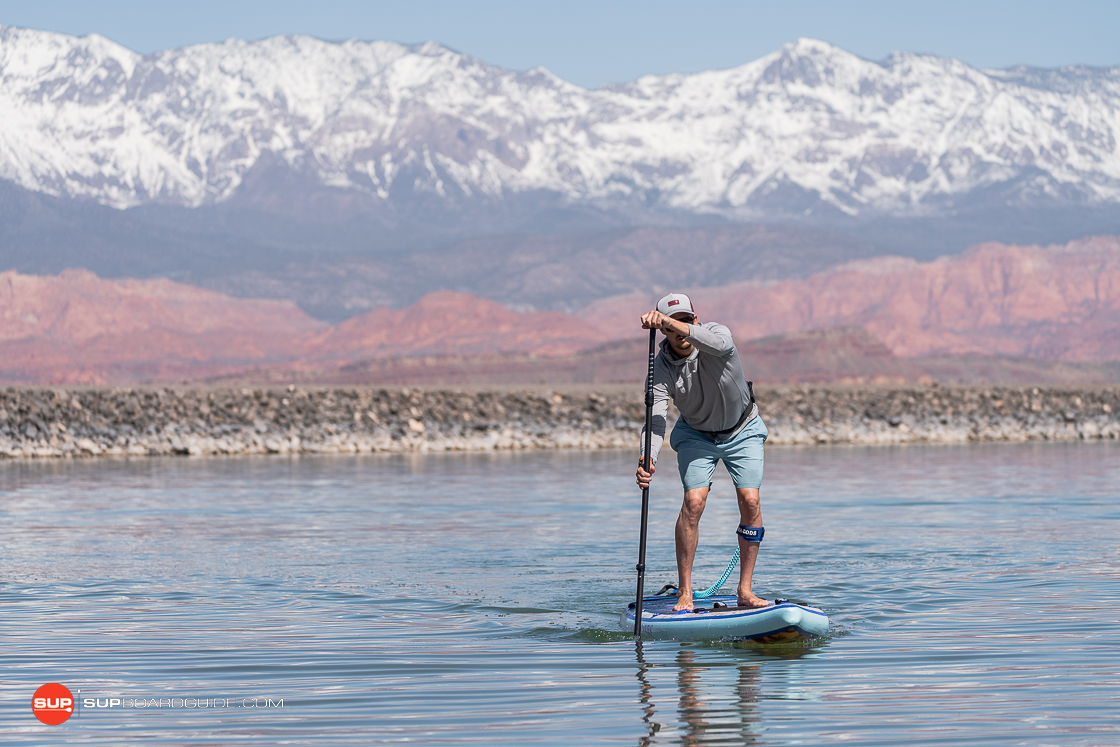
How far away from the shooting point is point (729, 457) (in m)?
10.7

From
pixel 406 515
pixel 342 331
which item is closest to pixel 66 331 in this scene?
pixel 342 331

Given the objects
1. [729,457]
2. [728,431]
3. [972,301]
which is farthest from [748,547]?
[972,301]

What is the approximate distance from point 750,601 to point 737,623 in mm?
311

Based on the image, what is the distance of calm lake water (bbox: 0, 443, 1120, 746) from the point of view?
314 inches

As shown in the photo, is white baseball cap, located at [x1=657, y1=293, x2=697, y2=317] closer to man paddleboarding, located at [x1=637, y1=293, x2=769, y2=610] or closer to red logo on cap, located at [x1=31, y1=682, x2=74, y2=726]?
man paddleboarding, located at [x1=637, y1=293, x2=769, y2=610]

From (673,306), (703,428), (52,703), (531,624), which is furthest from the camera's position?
(531,624)

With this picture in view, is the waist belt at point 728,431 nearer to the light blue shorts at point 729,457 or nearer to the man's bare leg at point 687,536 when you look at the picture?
the light blue shorts at point 729,457

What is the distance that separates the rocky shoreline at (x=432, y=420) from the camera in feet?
136

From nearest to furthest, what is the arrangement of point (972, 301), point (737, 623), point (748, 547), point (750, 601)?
point (737, 623), point (750, 601), point (748, 547), point (972, 301)

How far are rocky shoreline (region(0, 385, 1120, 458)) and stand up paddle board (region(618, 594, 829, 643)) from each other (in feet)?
104

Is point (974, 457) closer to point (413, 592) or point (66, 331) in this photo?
point (413, 592)

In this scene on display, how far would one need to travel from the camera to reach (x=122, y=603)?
12336 mm

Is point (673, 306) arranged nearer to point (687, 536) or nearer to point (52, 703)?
point (687, 536)

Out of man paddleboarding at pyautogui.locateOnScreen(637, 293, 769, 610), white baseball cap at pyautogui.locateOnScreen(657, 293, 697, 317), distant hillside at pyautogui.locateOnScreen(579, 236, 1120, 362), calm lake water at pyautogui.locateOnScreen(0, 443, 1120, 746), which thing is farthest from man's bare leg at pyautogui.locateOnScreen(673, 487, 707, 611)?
distant hillside at pyautogui.locateOnScreen(579, 236, 1120, 362)
